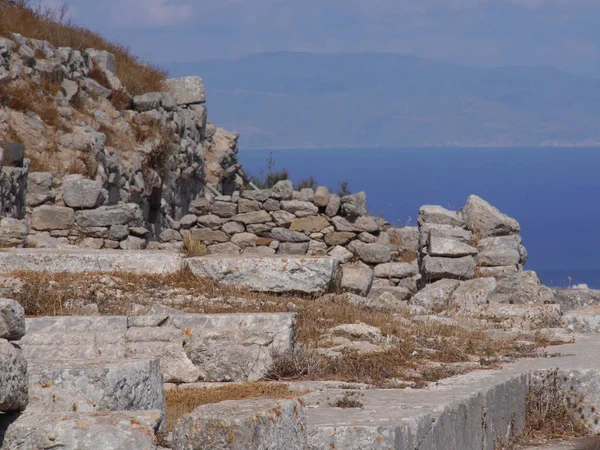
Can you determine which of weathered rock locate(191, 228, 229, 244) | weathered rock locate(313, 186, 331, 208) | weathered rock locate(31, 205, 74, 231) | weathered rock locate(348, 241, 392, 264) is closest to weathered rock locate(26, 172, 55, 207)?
weathered rock locate(31, 205, 74, 231)

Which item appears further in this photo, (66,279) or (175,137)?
(175,137)

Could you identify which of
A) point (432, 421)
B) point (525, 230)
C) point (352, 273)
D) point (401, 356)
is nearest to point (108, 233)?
point (352, 273)

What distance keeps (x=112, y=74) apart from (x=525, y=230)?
127m

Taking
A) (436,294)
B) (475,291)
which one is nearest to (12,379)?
(475,291)

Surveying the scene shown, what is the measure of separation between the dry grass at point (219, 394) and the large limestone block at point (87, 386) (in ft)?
2.95

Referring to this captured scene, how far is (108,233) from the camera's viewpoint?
16578 mm

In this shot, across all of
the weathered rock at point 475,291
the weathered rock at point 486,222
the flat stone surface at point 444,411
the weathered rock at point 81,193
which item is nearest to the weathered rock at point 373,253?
the weathered rock at point 486,222

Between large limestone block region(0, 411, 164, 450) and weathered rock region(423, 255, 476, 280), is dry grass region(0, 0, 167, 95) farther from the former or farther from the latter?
large limestone block region(0, 411, 164, 450)

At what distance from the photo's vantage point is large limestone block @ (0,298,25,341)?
4.73m

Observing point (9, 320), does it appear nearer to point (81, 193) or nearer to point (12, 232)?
point (12, 232)

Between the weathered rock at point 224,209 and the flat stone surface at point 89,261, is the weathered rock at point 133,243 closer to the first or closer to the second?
the weathered rock at point 224,209

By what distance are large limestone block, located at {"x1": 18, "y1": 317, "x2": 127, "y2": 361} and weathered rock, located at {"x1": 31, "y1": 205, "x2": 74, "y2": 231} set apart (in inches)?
362

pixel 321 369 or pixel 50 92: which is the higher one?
pixel 50 92

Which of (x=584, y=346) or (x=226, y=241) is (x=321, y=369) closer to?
(x=584, y=346)
